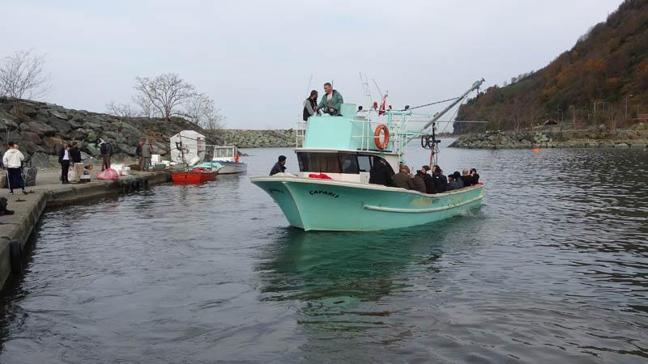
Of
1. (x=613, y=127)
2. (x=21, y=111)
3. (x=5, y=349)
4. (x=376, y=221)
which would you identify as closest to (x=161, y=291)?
(x=5, y=349)

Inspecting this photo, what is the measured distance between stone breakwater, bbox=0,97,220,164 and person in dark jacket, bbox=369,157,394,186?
26732 millimetres

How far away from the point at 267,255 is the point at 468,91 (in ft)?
37.1

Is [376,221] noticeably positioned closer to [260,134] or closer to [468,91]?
[468,91]

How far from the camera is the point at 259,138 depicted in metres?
164

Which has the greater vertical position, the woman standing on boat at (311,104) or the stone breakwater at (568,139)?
the stone breakwater at (568,139)

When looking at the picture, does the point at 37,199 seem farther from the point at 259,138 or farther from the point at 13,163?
the point at 259,138

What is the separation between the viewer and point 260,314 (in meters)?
10.0

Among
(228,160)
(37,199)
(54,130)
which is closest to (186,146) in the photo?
(228,160)

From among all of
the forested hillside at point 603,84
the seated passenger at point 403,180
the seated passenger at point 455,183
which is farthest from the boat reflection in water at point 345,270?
the forested hillside at point 603,84

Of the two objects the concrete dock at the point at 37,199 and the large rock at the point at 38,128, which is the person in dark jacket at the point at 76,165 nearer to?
the concrete dock at the point at 37,199

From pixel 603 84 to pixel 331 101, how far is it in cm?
16919

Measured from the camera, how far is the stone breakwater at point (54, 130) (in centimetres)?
3822

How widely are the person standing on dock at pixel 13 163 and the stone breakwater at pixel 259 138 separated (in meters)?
A: 126

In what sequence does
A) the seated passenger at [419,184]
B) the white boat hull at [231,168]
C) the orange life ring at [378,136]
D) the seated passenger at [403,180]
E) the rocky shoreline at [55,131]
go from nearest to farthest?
1. the seated passenger at [403,180]
2. the seated passenger at [419,184]
3. the orange life ring at [378,136]
4. the rocky shoreline at [55,131]
5. the white boat hull at [231,168]
